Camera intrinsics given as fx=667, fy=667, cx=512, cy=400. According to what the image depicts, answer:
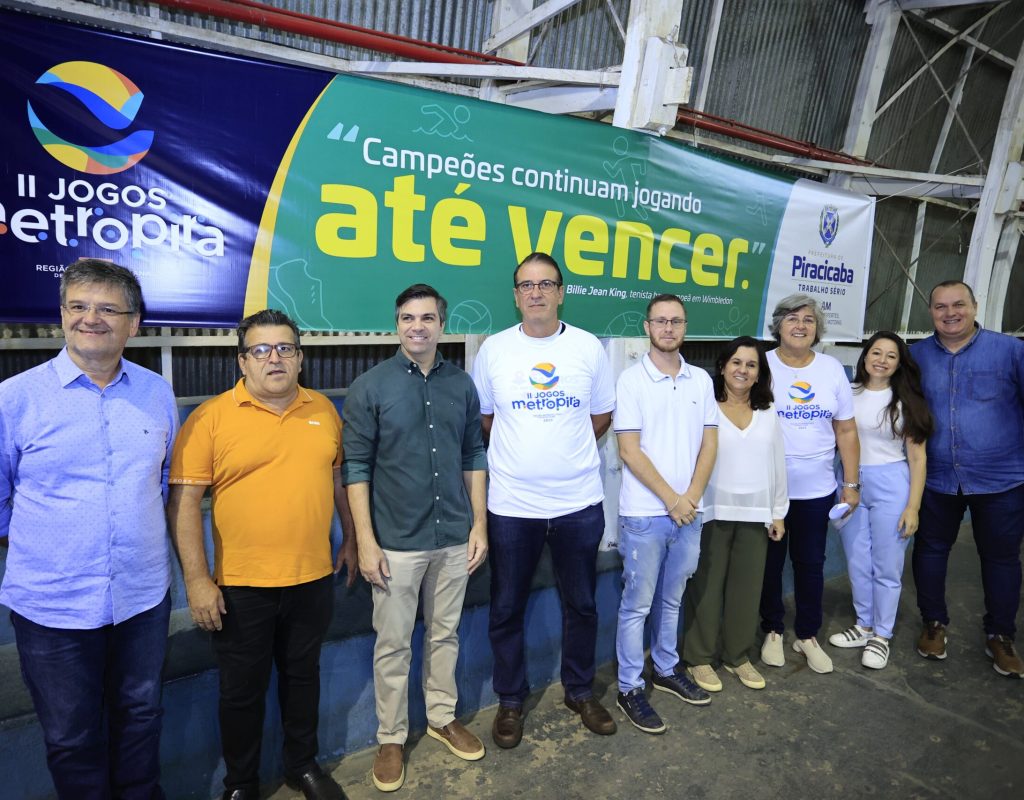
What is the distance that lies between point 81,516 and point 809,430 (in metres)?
2.80

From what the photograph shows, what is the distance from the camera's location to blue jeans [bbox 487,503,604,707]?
2.48 meters

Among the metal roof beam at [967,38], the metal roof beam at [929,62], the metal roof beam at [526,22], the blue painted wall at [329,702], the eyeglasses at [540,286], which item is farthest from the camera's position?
the metal roof beam at [929,62]

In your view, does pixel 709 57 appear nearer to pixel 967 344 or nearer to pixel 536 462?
pixel 967 344

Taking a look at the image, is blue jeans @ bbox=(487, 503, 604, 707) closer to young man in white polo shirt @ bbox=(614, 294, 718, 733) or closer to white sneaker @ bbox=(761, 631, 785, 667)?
young man in white polo shirt @ bbox=(614, 294, 718, 733)

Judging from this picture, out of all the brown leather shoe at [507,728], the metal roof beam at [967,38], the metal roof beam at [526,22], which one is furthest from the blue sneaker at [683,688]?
the metal roof beam at [967,38]

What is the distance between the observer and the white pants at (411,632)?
2266 millimetres

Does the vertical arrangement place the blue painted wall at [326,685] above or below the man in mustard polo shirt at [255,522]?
below

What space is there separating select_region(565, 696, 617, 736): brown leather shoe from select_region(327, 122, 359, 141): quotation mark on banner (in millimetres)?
2464

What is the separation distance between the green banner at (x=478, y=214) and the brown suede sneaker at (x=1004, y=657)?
2128 millimetres

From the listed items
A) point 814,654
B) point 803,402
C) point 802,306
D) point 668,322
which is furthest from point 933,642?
point 668,322

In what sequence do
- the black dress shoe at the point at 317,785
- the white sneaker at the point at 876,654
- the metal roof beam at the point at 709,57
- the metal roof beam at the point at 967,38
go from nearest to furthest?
the black dress shoe at the point at 317,785 → the white sneaker at the point at 876,654 → the metal roof beam at the point at 709,57 → the metal roof beam at the point at 967,38

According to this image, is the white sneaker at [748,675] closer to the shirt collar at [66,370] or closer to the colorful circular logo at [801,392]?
the colorful circular logo at [801,392]

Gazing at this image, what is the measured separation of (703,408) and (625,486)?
0.44 meters

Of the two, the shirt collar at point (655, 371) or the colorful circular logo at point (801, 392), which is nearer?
the shirt collar at point (655, 371)
